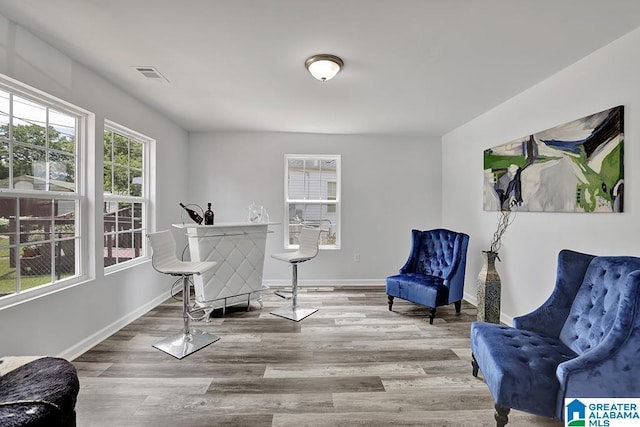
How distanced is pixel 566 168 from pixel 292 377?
2.80 metres

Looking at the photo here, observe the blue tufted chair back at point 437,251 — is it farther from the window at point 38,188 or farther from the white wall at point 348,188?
the window at point 38,188

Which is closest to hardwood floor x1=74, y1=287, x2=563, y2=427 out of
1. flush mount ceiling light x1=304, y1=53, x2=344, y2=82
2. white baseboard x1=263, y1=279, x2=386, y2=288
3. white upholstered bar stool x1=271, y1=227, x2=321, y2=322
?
white upholstered bar stool x1=271, y1=227, x2=321, y2=322

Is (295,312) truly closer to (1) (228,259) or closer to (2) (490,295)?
(1) (228,259)

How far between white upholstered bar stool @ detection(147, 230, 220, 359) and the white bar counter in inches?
17.6

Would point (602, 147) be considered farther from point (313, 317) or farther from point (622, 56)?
point (313, 317)

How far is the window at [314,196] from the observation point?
16.0 ft

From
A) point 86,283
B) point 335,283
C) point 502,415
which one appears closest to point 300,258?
point 335,283

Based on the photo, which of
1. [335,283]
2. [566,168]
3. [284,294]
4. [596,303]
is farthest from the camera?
[335,283]

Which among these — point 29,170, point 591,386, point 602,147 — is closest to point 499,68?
point 602,147

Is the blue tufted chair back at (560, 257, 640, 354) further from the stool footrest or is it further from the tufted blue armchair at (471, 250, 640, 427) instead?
the stool footrest

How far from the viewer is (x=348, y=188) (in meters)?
4.88

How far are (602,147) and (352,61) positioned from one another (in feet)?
6.49

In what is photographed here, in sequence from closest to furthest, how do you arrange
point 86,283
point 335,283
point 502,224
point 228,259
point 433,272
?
point 86,283
point 502,224
point 228,259
point 433,272
point 335,283

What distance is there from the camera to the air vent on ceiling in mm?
2604
